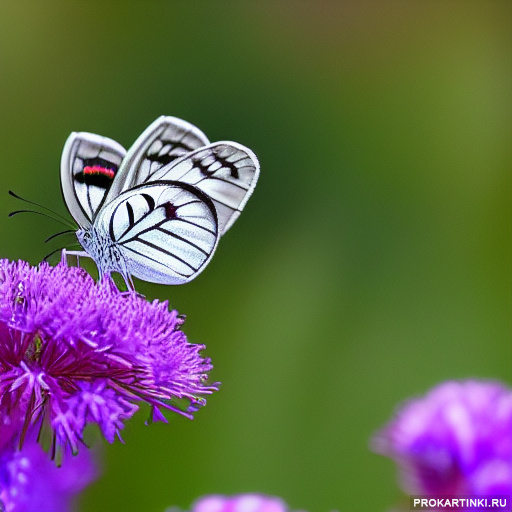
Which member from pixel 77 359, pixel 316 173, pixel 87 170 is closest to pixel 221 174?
pixel 87 170

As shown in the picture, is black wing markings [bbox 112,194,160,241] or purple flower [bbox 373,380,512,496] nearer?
purple flower [bbox 373,380,512,496]

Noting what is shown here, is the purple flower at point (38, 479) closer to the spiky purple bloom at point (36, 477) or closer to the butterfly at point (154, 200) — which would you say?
the spiky purple bloom at point (36, 477)

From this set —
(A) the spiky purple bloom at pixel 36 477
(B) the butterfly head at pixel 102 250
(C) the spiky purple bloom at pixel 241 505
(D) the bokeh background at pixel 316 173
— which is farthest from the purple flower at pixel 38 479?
(D) the bokeh background at pixel 316 173

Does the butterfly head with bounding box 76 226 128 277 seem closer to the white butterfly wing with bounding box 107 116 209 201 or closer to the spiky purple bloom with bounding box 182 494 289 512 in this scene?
the white butterfly wing with bounding box 107 116 209 201

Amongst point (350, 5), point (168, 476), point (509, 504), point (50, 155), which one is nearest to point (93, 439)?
point (509, 504)

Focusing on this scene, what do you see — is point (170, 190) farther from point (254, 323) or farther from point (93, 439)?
point (254, 323)

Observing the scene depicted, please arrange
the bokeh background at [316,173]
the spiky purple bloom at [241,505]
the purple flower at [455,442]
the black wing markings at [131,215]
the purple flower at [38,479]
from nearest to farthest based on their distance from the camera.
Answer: the purple flower at [38,479] < the spiky purple bloom at [241,505] < the purple flower at [455,442] < the black wing markings at [131,215] < the bokeh background at [316,173]

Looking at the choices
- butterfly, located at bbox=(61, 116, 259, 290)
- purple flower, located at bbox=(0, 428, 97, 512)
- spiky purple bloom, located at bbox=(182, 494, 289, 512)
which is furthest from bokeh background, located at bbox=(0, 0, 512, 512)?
spiky purple bloom, located at bbox=(182, 494, 289, 512)
